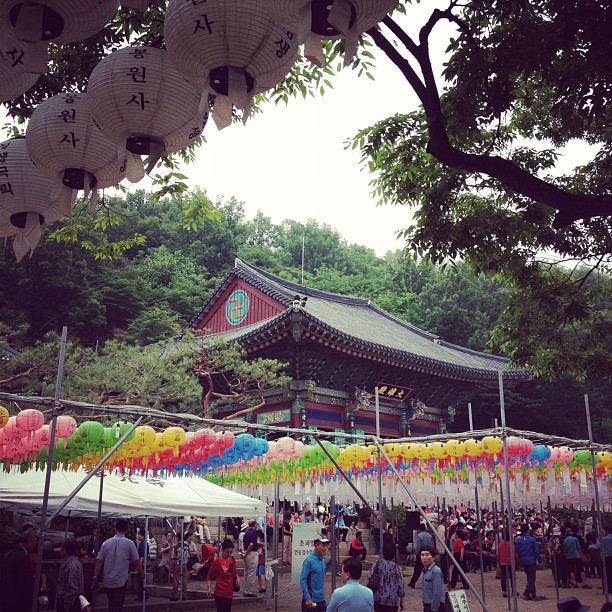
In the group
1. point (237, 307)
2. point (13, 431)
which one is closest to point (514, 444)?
point (13, 431)

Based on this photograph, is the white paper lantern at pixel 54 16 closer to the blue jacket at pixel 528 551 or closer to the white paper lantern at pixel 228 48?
the white paper lantern at pixel 228 48

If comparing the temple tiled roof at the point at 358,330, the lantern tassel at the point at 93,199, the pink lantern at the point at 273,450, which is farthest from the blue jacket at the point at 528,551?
the lantern tassel at the point at 93,199

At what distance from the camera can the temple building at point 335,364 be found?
20578 mm

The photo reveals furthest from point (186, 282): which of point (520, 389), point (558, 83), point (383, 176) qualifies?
point (558, 83)

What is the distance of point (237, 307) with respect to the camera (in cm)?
2641

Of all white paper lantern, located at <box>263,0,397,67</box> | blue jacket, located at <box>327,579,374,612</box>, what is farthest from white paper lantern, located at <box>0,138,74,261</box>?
blue jacket, located at <box>327,579,374,612</box>

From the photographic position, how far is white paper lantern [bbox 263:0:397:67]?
3.17 metres

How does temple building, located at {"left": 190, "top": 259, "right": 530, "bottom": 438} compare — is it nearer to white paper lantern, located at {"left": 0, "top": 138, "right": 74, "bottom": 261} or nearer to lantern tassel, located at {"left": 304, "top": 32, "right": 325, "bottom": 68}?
white paper lantern, located at {"left": 0, "top": 138, "right": 74, "bottom": 261}

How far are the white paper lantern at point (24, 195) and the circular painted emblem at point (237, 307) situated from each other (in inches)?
833

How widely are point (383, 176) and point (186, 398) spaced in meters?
11.5

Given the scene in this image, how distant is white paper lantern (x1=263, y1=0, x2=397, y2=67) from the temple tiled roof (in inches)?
618

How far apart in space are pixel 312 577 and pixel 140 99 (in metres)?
6.73

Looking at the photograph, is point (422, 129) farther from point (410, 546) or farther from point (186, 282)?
point (186, 282)

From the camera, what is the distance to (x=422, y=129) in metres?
8.67
